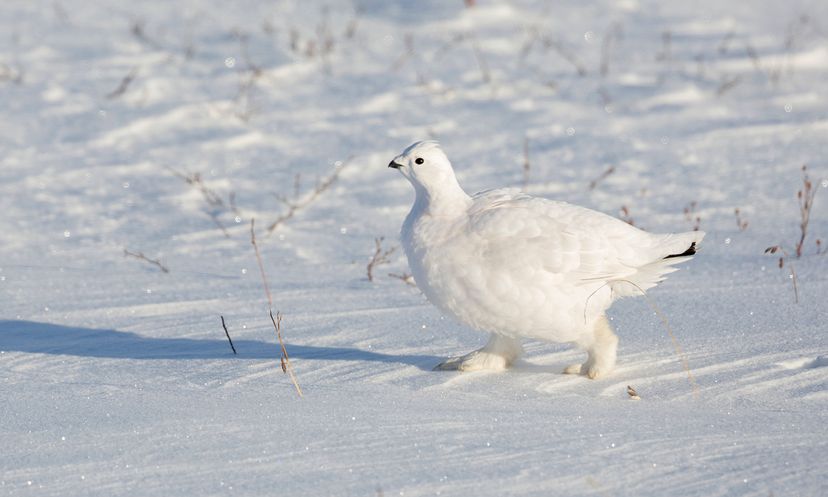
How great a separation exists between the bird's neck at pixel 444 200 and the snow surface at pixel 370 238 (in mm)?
527

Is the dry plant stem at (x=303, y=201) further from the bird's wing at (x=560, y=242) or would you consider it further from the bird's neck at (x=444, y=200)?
the bird's wing at (x=560, y=242)

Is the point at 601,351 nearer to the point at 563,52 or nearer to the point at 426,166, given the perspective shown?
the point at 426,166

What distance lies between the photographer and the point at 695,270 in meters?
5.07

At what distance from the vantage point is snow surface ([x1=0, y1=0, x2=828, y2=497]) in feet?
9.81

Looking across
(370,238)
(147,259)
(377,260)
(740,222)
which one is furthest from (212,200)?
(740,222)

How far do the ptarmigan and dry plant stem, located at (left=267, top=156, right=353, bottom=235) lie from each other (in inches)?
92.2

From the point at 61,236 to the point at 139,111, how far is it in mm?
2184

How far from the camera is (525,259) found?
342cm

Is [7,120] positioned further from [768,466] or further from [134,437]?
[768,466]

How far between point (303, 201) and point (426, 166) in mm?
2898

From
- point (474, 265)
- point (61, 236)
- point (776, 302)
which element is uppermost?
point (474, 265)

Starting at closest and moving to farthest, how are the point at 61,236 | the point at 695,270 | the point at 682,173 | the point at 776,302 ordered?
the point at 776,302
the point at 695,270
the point at 61,236
the point at 682,173

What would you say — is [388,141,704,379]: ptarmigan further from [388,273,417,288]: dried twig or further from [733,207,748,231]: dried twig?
[733,207,748,231]: dried twig

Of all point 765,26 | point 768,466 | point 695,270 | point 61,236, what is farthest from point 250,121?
point 768,466
